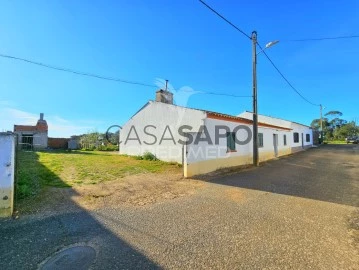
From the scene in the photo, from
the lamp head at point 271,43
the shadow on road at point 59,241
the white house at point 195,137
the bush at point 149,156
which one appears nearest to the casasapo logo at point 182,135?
the white house at point 195,137

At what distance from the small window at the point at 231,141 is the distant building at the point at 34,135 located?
1013 inches

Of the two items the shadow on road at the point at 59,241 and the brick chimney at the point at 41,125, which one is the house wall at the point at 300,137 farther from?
the brick chimney at the point at 41,125

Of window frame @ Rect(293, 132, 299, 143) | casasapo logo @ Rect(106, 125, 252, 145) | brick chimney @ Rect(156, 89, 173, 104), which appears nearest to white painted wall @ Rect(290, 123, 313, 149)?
window frame @ Rect(293, 132, 299, 143)

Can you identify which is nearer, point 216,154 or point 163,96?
point 216,154

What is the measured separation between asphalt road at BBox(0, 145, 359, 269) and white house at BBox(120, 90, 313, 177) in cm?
480

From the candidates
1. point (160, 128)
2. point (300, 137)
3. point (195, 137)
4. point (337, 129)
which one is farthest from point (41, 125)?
point (337, 129)

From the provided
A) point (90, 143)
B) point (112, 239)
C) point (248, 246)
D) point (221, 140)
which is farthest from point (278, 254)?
point (90, 143)

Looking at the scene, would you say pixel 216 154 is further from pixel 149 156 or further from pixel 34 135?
pixel 34 135

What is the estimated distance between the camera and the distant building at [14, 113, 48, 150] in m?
29.9

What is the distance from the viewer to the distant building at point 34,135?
98.0 feet

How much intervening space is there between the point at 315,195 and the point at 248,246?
498 centimetres

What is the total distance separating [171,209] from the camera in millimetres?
6410

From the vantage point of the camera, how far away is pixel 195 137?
1164 centimetres

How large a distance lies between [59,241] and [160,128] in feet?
45.6
